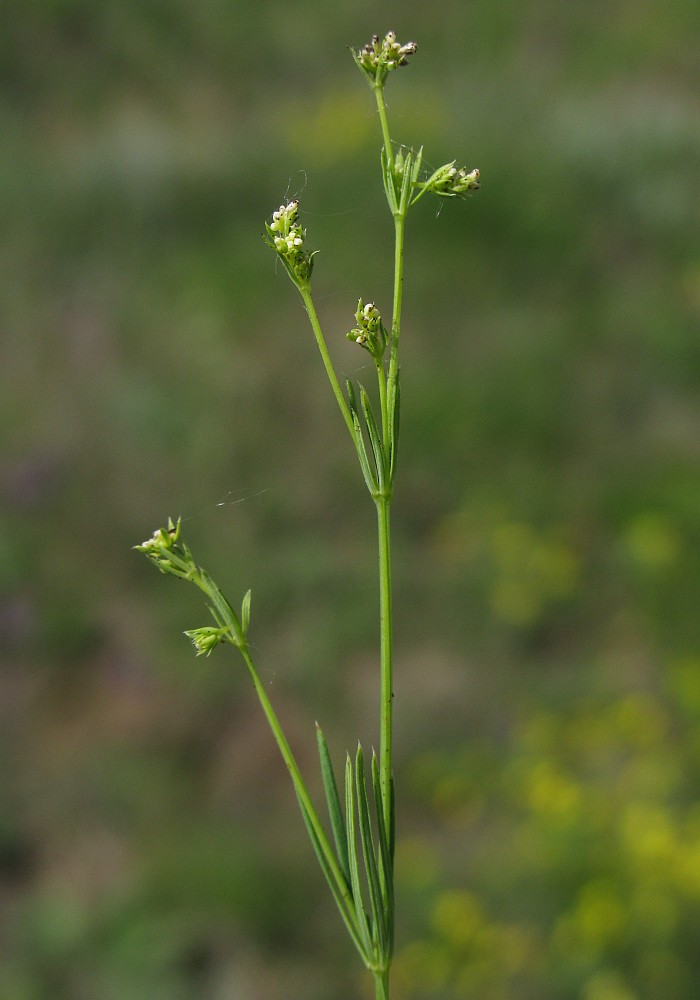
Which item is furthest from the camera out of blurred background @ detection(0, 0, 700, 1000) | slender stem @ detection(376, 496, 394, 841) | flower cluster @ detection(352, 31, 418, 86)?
blurred background @ detection(0, 0, 700, 1000)

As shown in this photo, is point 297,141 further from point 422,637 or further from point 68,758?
point 68,758

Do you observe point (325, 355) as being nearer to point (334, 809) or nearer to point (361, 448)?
point (361, 448)

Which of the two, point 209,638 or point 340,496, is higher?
point 209,638

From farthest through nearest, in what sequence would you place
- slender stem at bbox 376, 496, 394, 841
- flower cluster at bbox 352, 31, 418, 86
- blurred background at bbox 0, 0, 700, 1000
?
blurred background at bbox 0, 0, 700, 1000, flower cluster at bbox 352, 31, 418, 86, slender stem at bbox 376, 496, 394, 841

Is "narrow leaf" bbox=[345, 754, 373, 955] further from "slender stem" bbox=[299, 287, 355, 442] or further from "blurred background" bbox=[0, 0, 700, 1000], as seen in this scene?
"blurred background" bbox=[0, 0, 700, 1000]

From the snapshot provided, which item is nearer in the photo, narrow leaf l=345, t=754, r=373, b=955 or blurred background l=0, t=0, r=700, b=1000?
narrow leaf l=345, t=754, r=373, b=955

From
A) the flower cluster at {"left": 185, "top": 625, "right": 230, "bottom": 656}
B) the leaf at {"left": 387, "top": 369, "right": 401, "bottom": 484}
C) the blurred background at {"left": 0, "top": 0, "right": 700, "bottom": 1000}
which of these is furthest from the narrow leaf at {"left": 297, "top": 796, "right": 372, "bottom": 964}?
the blurred background at {"left": 0, "top": 0, "right": 700, "bottom": 1000}

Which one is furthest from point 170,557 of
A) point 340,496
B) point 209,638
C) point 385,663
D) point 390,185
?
point 340,496
